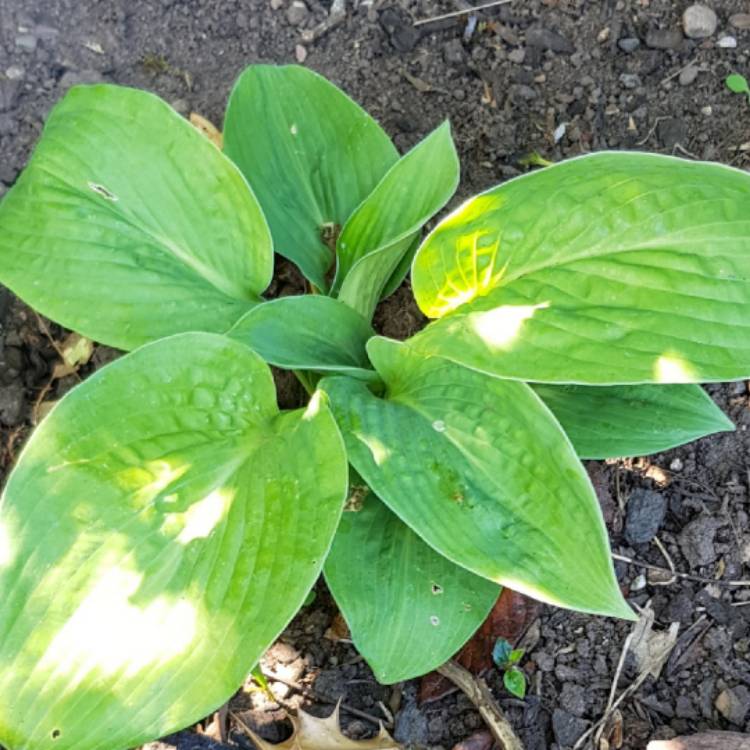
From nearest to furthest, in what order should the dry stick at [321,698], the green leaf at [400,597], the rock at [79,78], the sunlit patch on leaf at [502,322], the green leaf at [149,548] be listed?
the green leaf at [149,548] → the sunlit patch on leaf at [502,322] → the green leaf at [400,597] → the dry stick at [321,698] → the rock at [79,78]

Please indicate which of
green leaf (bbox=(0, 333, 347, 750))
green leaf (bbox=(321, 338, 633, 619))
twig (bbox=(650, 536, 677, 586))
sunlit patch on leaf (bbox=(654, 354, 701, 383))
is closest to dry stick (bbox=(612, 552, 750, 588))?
twig (bbox=(650, 536, 677, 586))

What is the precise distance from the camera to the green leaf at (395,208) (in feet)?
5.68

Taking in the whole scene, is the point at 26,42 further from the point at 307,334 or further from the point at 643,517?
the point at 643,517

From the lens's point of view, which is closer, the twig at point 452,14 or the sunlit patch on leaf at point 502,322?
the sunlit patch on leaf at point 502,322

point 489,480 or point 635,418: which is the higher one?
point 489,480

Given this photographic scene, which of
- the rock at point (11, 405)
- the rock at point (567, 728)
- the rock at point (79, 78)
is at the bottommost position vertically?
the rock at point (567, 728)

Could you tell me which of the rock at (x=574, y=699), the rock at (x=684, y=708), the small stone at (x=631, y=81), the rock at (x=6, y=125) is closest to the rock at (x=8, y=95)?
the rock at (x=6, y=125)

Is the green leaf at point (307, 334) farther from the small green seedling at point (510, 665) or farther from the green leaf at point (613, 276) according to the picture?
the small green seedling at point (510, 665)

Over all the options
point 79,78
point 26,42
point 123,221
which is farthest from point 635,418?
point 26,42

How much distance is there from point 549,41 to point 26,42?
1.27m

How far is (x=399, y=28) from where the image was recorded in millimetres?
2213

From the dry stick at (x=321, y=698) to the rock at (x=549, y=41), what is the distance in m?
1.55

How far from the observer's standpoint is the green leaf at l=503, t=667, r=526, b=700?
5.84 feet

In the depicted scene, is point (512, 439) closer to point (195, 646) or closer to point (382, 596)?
point (382, 596)
